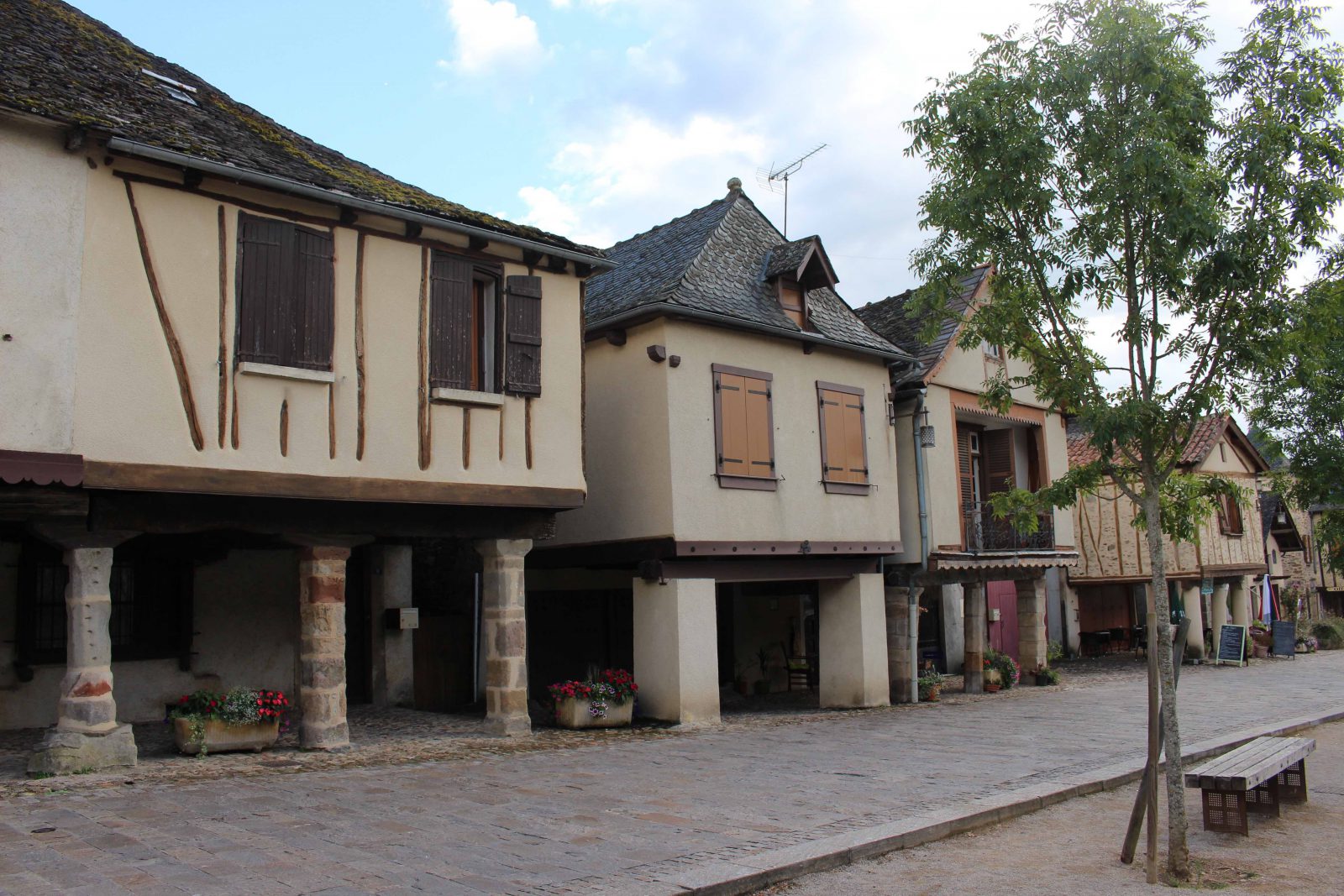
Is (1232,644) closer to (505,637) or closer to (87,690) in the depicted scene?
(505,637)

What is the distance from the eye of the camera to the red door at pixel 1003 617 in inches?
914

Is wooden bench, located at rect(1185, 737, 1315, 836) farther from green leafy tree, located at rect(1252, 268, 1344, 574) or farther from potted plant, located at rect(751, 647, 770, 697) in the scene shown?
potted plant, located at rect(751, 647, 770, 697)

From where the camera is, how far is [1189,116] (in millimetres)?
6938

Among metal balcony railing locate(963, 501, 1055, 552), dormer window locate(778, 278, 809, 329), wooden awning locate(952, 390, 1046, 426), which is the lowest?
metal balcony railing locate(963, 501, 1055, 552)

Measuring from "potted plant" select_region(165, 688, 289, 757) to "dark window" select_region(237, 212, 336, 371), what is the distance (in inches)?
124

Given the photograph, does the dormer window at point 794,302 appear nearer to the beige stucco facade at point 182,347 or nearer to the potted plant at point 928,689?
the beige stucco facade at point 182,347

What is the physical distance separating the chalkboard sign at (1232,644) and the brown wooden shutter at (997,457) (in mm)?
8359

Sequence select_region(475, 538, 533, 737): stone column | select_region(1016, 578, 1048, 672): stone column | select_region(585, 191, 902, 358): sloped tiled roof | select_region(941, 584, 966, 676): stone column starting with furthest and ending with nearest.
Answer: select_region(941, 584, 966, 676): stone column → select_region(1016, 578, 1048, 672): stone column → select_region(585, 191, 902, 358): sloped tiled roof → select_region(475, 538, 533, 737): stone column

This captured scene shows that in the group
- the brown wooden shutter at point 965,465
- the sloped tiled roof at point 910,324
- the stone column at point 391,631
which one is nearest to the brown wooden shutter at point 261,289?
the stone column at point 391,631

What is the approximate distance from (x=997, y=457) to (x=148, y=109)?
47.1 ft

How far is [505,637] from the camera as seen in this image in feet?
37.9

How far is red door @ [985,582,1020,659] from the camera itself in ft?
76.1

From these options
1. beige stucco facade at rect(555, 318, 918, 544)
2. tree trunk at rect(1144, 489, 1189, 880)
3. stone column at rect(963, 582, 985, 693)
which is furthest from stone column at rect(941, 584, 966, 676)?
tree trunk at rect(1144, 489, 1189, 880)

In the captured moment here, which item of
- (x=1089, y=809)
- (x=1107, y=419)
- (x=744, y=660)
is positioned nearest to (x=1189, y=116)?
(x=1107, y=419)
